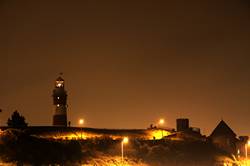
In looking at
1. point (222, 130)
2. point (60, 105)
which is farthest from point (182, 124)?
point (60, 105)

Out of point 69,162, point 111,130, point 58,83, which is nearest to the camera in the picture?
point 69,162

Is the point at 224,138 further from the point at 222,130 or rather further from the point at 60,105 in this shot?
the point at 60,105

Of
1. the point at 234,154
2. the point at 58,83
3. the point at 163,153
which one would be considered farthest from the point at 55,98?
the point at 234,154

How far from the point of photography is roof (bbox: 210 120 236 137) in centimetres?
11146

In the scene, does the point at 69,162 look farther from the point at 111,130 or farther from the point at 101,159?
the point at 111,130

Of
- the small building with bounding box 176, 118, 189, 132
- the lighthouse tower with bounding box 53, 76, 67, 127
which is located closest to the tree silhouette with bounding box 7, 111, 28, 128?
the lighthouse tower with bounding box 53, 76, 67, 127

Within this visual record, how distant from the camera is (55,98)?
355ft

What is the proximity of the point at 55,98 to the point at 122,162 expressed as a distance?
29680 mm

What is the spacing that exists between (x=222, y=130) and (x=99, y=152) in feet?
109

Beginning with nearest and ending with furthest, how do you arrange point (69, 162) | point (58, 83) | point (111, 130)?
1. point (69, 162)
2. point (111, 130)
3. point (58, 83)

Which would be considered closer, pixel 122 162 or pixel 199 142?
pixel 122 162

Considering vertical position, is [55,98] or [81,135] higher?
[55,98]

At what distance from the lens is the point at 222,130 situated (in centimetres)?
11238

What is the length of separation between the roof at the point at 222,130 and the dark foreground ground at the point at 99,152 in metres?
8.09
